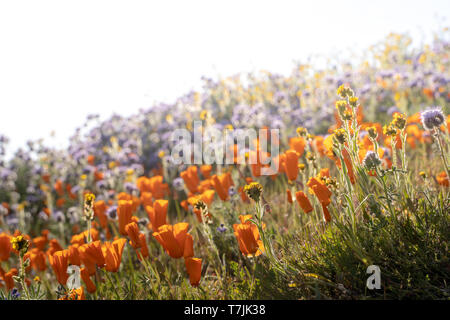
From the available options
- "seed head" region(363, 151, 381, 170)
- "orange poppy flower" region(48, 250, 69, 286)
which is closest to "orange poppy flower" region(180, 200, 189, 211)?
"orange poppy flower" region(48, 250, 69, 286)

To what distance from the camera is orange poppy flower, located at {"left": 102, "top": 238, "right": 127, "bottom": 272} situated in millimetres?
2193

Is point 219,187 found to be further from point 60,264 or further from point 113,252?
point 60,264

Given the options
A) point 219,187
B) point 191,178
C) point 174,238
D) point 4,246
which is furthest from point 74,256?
point 191,178

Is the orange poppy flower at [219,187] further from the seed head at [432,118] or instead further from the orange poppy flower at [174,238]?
the seed head at [432,118]

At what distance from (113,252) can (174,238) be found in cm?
42

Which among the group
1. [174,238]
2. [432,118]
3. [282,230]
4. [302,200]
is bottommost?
[282,230]

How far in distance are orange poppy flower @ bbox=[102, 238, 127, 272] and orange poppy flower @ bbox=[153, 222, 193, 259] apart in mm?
285

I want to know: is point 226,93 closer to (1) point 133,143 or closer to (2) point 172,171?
(1) point 133,143

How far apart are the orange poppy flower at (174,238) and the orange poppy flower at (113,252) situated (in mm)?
285

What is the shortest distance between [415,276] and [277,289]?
2.09 ft

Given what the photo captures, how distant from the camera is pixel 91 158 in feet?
20.7

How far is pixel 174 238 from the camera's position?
2.06 m

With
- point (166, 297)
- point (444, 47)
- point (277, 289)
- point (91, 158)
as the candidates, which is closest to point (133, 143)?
point (91, 158)

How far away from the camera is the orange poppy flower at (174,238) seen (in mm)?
2020
